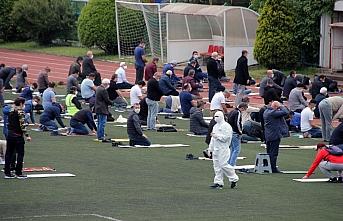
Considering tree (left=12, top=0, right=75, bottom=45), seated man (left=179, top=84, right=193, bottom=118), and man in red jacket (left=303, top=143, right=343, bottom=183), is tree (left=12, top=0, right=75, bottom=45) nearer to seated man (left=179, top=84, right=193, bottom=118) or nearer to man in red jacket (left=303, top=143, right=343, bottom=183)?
seated man (left=179, top=84, right=193, bottom=118)

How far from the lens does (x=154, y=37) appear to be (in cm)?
5759

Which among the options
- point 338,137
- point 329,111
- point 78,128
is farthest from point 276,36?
point 338,137

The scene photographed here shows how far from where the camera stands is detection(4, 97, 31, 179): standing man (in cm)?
2345

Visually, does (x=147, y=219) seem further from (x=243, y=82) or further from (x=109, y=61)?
(x=109, y=61)

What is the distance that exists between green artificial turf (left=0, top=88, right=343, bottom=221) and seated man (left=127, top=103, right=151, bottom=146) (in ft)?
2.20

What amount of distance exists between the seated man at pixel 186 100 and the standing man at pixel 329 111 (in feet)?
19.7

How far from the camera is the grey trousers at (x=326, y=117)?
3175 centimetres

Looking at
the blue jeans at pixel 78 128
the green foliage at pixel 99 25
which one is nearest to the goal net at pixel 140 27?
the green foliage at pixel 99 25

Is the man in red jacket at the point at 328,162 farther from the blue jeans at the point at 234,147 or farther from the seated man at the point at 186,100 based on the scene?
the seated man at the point at 186,100

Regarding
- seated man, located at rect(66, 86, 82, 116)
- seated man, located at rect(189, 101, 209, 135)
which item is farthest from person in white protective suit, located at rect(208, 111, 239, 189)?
seated man, located at rect(66, 86, 82, 116)

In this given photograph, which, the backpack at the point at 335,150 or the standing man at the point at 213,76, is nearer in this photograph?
the backpack at the point at 335,150

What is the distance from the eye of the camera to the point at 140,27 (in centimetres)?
5934

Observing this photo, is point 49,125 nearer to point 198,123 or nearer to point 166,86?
→ point 198,123

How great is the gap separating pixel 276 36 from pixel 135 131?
75.3 ft
